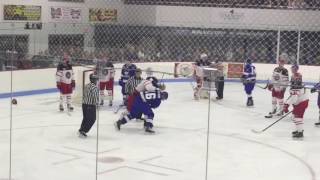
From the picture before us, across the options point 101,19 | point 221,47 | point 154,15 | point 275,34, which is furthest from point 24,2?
point 275,34

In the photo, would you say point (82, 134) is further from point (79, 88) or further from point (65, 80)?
point (79, 88)

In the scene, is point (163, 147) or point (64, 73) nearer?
point (163, 147)

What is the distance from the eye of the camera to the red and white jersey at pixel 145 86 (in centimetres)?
829

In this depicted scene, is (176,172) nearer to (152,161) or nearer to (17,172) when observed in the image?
(152,161)

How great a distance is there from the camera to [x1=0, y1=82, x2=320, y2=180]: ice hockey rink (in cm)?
629

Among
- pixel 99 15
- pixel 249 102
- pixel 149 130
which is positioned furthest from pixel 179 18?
pixel 149 130

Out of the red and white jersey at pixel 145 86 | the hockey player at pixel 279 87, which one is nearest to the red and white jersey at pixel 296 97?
the hockey player at pixel 279 87

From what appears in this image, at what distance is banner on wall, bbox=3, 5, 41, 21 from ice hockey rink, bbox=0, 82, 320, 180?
4311 millimetres

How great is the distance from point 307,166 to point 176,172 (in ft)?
5.32

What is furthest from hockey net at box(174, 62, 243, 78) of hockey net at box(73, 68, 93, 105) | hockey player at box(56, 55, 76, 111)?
hockey player at box(56, 55, 76, 111)

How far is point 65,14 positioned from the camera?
16484 millimetres

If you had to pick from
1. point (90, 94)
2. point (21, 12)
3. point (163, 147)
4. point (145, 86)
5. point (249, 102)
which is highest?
point (21, 12)

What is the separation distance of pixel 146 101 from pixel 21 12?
790cm

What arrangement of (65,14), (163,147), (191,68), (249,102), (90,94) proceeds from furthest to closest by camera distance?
(65,14)
(191,68)
(249,102)
(90,94)
(163,147)
